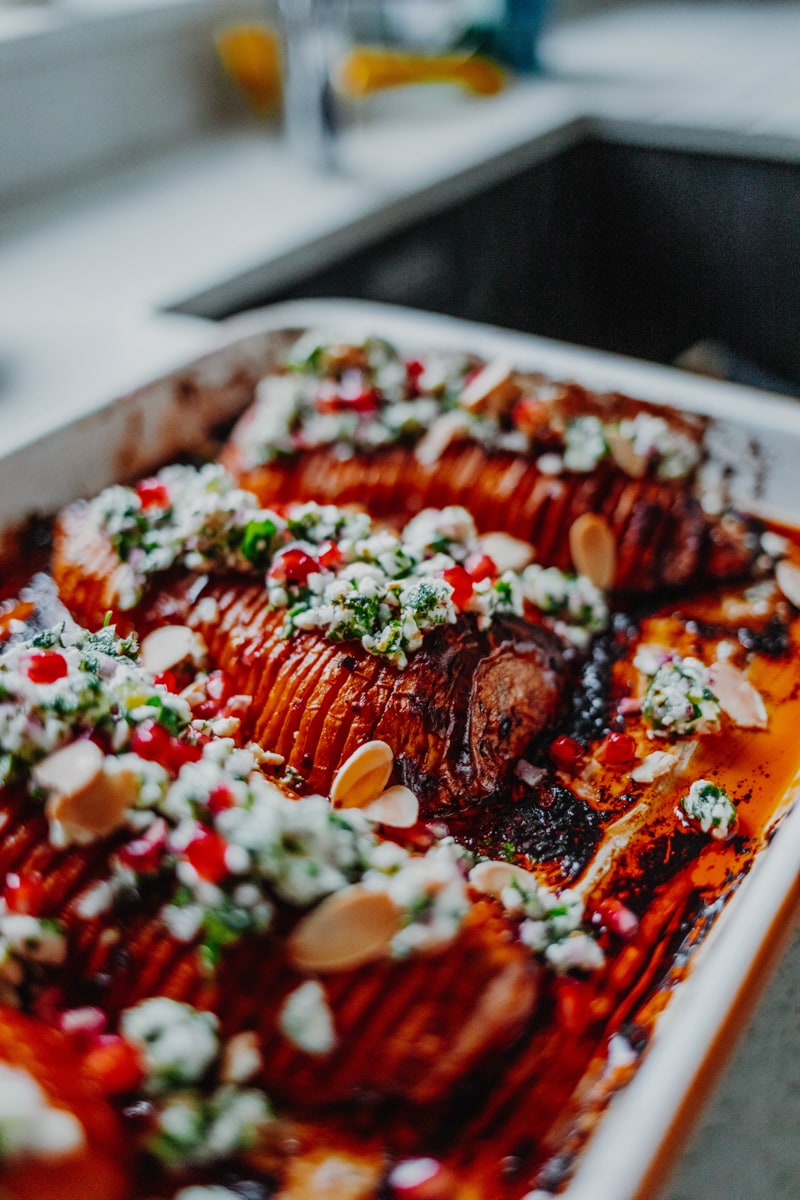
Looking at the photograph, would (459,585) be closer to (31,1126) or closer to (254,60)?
(31,1126)

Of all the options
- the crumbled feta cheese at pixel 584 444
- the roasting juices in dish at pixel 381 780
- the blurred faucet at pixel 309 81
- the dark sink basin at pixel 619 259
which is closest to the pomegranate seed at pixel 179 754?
the roasting juices in dish at pixel 381 780

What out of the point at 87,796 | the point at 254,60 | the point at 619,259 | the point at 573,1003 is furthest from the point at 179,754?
the point at 254,60

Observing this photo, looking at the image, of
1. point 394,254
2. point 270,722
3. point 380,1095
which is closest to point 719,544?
point 270,722

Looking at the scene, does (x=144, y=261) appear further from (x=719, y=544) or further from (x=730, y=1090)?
(x=730, y=1090)

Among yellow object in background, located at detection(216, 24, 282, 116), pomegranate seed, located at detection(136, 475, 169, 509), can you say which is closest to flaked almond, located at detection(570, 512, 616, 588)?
pomegranate seed, located at detection(136, 475, 169, 509)

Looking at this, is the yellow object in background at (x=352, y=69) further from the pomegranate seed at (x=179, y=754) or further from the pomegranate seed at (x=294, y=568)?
the pomegranate seed at (x=179, y=754)

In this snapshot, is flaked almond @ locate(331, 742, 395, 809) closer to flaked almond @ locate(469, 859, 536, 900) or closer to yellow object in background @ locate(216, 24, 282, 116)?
flaked almond @ locate(469, 859, 536, 900)
